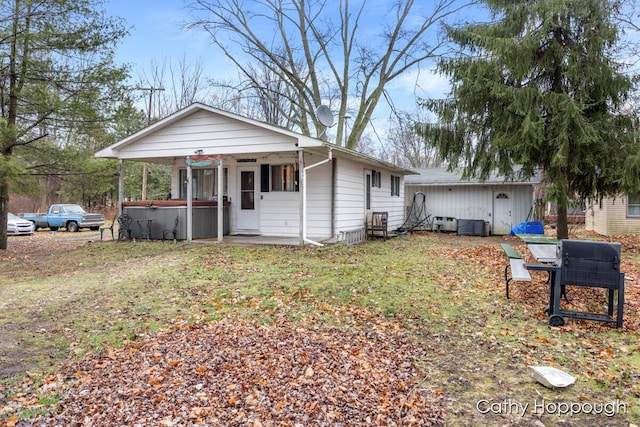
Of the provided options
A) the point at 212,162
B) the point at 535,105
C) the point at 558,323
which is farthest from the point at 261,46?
the point at 558,323

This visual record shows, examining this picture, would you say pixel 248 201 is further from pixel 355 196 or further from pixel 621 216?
pixel 621 216

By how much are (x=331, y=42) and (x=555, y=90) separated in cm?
1639

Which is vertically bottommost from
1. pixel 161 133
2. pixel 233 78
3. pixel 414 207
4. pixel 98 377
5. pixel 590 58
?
pixel 98 377

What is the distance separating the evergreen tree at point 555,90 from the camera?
32.2 feet

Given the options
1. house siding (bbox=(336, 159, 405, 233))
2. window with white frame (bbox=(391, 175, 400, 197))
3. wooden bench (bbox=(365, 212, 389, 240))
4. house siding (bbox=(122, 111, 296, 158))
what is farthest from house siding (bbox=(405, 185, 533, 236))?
house siding (bbox=(122, 111, 296, 158))

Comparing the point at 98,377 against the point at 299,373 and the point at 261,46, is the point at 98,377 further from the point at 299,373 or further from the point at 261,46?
the point at 261,46

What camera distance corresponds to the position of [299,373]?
345 cm

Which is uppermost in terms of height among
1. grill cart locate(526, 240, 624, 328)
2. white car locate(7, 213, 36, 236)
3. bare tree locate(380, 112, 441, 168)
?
bare tree locate(380, 112, 441, 168)

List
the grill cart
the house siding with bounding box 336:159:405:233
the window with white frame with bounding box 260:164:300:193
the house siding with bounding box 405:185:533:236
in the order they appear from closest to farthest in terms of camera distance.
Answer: the grill cart, the house siding with bounding box 336:159:405:233, the window with white frame with bounding box 260:164:300:193, the house siding with bounding box 405:185:533:236

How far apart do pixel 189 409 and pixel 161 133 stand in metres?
9.98

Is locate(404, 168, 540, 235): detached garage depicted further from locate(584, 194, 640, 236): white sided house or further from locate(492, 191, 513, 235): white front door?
locate(584, 194, 640, 236): white sided house

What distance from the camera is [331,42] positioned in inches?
963

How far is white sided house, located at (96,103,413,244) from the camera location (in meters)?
10.5

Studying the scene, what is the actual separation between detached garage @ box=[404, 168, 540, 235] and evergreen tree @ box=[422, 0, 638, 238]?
20.5ft
